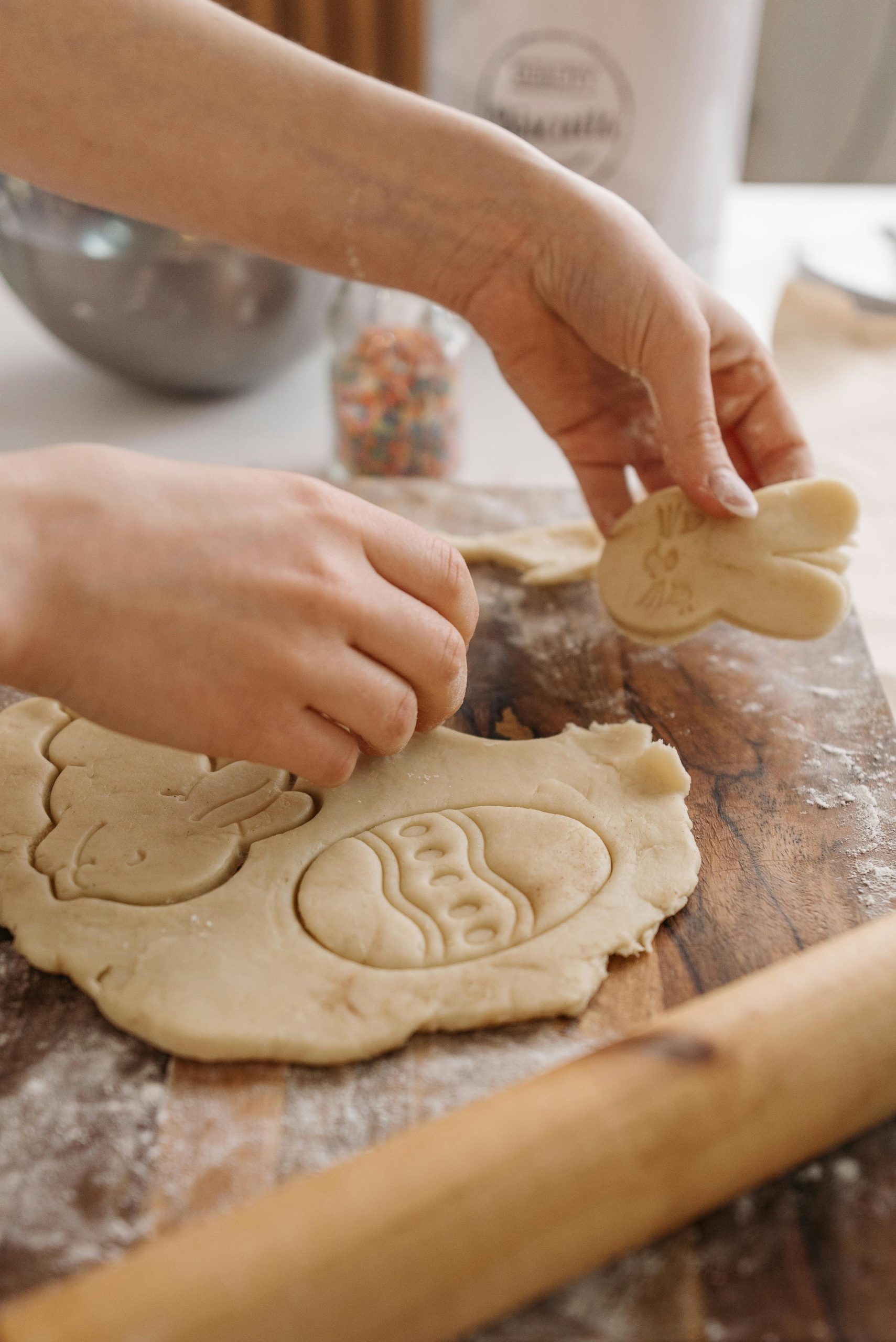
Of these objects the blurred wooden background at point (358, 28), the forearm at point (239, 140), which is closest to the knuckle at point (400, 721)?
the forearm at point (239, 140)

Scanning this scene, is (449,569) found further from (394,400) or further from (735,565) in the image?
(394,400)

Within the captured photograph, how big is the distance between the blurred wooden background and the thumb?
2.24 metres

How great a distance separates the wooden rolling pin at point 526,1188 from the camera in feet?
2.01

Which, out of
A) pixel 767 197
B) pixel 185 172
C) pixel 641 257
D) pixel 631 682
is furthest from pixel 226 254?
pixel 767 197

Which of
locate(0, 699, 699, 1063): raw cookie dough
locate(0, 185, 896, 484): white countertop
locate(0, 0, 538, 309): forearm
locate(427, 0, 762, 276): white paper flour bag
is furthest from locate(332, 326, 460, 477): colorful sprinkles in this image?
locate(0, 699, 699, 1063): raw cookie dough

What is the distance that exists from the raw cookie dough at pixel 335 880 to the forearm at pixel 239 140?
0.58 metres

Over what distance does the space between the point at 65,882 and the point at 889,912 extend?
0.70 meters

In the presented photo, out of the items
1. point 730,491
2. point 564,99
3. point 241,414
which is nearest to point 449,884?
point 730,491

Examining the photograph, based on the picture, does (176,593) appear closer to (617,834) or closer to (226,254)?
(617,834)

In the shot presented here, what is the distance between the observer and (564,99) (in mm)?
1986

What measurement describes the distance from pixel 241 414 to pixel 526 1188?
1.70 metres

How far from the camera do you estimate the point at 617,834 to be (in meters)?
1.02

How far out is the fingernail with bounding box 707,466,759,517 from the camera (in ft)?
3.98

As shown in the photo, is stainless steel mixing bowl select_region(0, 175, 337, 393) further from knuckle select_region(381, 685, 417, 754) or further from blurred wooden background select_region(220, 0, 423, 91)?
blurred wooden background select_region(220, 0, 423, 91)
